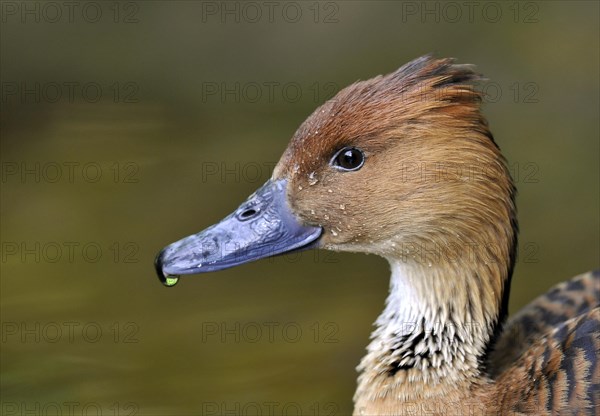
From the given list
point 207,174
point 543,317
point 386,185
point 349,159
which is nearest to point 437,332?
point 543,317

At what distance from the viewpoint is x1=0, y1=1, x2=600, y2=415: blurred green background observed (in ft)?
14.9

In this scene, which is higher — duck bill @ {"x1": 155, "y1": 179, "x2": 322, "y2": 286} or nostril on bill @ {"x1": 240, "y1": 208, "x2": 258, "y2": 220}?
nostril on bill @ {"x1": 240, "y1": 208, "x2": 258, "y2": 220}

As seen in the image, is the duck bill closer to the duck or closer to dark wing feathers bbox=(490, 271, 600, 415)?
the duck

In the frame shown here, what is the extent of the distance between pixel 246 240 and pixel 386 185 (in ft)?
1.76

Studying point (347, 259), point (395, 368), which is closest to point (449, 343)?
point (395, 368)

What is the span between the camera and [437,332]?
3.45 m

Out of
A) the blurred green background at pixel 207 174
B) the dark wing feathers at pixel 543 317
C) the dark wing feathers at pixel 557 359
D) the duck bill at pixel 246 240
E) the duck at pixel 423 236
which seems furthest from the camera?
the blurred green background at pixel 207 174

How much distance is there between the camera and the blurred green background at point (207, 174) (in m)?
4.55

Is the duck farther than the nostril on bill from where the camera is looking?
No

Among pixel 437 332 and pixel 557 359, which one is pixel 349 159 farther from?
pixel 557 359

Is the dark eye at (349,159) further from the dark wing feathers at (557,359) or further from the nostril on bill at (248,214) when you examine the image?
the dark wing feathers at (557,359)

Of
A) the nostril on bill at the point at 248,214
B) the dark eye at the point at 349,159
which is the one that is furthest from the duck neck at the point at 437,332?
the nostril on bill at the point at 248,214

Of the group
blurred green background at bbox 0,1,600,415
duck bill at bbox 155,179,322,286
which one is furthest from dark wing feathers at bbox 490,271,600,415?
blurred green background at bbox 0,1,600,415

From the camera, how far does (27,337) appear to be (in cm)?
461
